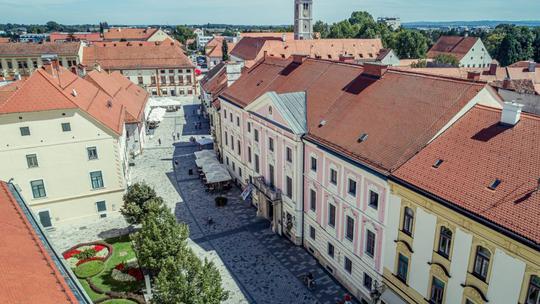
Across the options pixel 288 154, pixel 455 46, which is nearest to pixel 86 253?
pixel 288 154

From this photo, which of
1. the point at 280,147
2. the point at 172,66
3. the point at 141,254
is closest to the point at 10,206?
the point at 141,254

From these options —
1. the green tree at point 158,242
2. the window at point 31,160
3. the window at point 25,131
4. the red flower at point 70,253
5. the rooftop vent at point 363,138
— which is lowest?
the red flower at point 70,253

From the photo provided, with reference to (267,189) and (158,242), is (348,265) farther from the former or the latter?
(158,242)

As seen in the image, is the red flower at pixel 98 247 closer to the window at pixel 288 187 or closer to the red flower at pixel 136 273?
the red flower at pixel 136 273

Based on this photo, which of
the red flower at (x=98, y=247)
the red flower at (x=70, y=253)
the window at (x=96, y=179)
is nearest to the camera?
the red flower at (x=70, y=253)

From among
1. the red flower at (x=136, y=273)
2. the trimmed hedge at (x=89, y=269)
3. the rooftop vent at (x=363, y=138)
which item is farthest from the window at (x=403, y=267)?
the trimmed hedge at (x=89, y=269)
